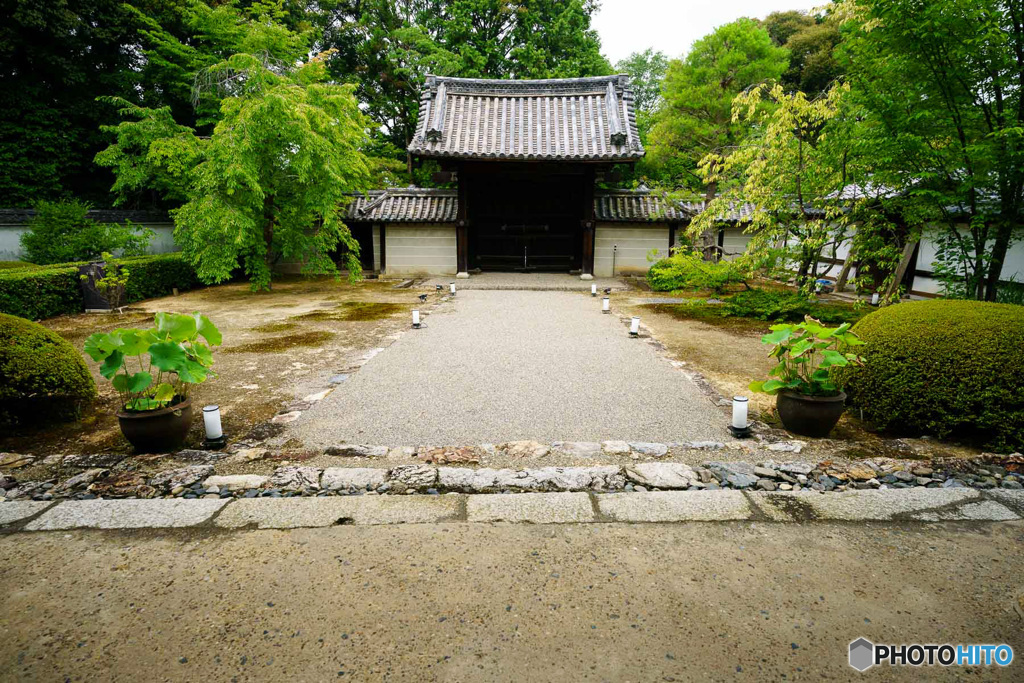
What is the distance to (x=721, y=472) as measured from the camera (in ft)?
11.0

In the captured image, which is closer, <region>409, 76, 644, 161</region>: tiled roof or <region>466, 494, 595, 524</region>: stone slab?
<region>466, 494, 595, 524</region>: stone slab

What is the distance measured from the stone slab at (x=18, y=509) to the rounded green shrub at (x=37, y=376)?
157cm

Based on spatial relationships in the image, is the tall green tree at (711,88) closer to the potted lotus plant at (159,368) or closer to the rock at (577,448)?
the rock at (577,448)

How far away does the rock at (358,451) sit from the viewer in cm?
372

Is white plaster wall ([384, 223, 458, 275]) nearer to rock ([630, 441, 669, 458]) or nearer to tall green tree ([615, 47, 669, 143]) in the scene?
rock ([630, 441, 669, 458])

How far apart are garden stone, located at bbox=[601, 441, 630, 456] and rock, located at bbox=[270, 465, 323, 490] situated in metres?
2.08

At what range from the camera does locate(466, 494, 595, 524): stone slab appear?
2820mm

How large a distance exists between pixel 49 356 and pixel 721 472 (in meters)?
5.48

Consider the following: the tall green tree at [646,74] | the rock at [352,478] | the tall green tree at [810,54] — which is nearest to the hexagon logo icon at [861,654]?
the rock at [352,478]

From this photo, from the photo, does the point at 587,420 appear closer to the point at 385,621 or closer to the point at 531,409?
the point at 531,409

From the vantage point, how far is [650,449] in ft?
12.5

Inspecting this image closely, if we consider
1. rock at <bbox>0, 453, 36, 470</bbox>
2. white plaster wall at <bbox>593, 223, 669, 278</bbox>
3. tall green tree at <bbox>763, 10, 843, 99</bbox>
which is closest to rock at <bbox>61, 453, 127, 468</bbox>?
rock at <bbox>0, 453, 36, 470</bbox>

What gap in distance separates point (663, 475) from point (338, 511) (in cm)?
206

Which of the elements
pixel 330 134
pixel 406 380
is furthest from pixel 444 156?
pixel 406 380
